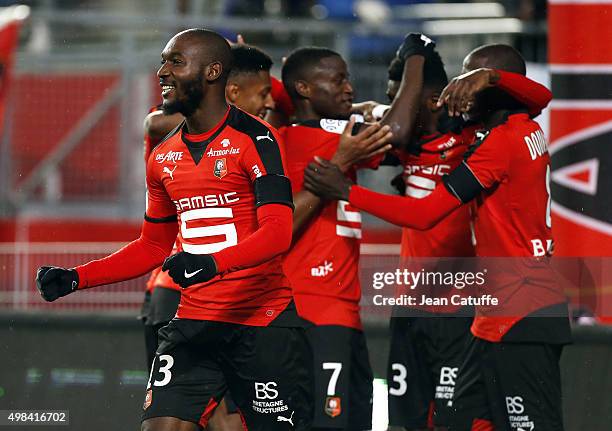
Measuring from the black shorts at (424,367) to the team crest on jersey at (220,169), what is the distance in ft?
5.44

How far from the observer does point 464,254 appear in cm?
559

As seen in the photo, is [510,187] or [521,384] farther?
[510,187]

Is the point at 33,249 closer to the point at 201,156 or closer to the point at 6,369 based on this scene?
the point at 6,369

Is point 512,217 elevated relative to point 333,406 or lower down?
elevated

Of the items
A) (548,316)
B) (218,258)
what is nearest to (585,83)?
(548,316)

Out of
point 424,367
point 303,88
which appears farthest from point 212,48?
point 424,367

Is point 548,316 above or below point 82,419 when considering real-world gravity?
above

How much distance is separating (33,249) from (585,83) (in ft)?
14.5

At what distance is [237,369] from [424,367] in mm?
1463

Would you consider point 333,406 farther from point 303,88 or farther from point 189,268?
point 189,268

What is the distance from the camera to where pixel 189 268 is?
3816 millimetres

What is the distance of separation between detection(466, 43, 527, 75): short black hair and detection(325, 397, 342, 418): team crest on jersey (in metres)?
1.67

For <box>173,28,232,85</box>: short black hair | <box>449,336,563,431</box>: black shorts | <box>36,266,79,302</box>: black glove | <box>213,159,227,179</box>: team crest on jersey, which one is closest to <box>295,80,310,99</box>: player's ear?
<box>173,28,232,85</box>: short black hair

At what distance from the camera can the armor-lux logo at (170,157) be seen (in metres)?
4.45
